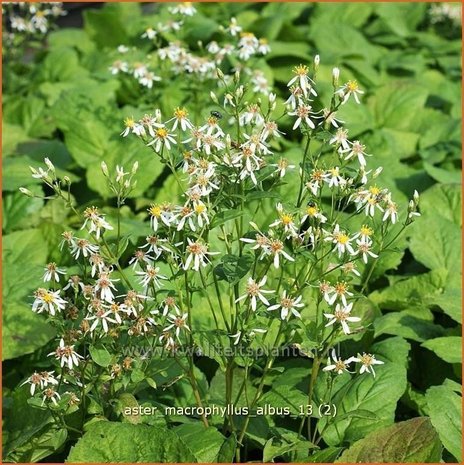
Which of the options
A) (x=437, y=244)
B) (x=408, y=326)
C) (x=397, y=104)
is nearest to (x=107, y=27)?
(x=397, y=104)

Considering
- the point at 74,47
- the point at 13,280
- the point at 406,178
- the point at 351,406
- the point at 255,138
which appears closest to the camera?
the point at 255,138

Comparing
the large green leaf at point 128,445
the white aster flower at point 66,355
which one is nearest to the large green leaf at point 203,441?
the large green leaf at point 128,445

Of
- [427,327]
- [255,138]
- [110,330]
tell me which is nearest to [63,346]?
[110,330]

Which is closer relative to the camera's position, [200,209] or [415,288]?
[200,209]

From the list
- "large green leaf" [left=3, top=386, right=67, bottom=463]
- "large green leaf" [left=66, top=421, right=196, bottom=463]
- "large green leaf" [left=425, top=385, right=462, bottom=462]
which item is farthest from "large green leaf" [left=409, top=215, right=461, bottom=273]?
"large green leaf" [left=3, top=386, right=67, bottom=463]

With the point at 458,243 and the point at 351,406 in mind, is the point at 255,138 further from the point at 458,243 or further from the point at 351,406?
the point at 458,243

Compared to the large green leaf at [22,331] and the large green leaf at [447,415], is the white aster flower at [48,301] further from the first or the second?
the large green leaf at [447,415]

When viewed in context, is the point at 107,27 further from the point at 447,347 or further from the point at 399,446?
the point at 399,446
